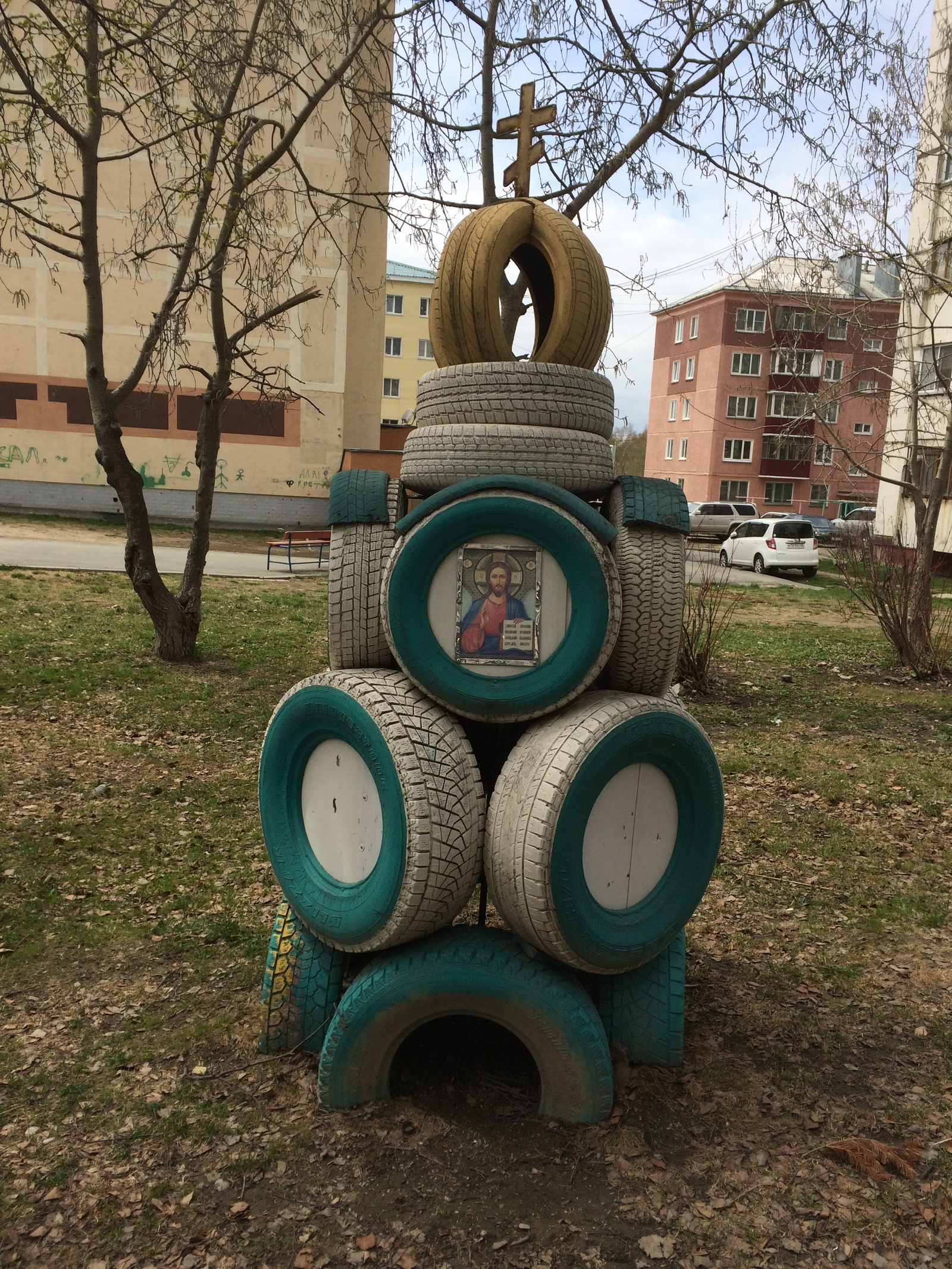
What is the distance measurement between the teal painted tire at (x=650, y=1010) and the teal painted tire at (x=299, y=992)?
0.94m

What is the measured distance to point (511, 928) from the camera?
289 cm

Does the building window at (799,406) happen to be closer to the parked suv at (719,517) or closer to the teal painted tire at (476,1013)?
the teal painted tire at (476,1013)

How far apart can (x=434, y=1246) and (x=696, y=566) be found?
864 inches

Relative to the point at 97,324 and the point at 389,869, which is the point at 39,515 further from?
the point at 389,869

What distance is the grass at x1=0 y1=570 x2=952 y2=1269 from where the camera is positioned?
8.09 feet

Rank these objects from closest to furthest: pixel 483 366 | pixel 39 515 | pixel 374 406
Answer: pixel 483 366 < pixel 39 515 < pixel 374 406

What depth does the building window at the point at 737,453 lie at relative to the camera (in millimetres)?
41062

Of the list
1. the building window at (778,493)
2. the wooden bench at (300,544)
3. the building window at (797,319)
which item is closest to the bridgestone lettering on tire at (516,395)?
the building window at (797,319)

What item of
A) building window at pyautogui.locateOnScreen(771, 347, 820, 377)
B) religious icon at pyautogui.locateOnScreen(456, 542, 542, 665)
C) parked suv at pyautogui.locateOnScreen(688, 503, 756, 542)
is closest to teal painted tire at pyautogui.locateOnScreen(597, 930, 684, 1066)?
religious icon at pyautogui.locateOnScreen(456, 542, 542, 665)

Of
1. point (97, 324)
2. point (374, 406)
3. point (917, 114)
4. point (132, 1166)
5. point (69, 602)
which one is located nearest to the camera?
point (132, 1166)

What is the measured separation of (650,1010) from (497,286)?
8.35ft

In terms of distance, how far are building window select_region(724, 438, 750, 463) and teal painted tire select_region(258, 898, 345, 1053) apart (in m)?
40.7

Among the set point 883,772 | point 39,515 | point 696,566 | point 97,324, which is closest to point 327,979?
point 883,772

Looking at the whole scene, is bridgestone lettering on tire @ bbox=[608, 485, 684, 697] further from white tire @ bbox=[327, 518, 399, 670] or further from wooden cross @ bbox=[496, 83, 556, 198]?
wooden cross @ bbox=[496, 83, 556, 198]
